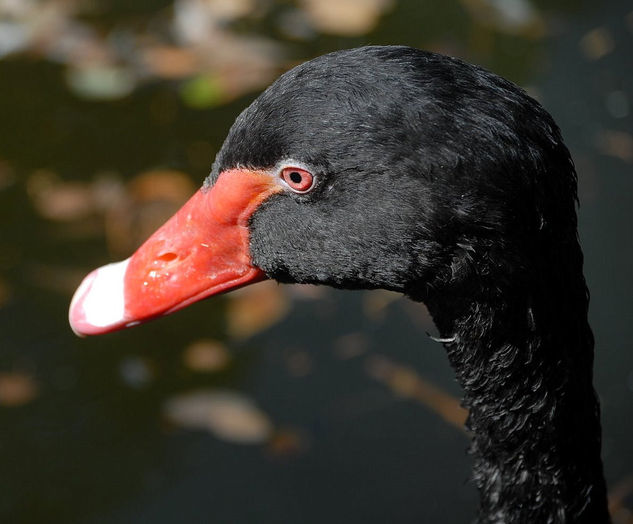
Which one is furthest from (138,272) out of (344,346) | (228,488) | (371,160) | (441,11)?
(441,11)

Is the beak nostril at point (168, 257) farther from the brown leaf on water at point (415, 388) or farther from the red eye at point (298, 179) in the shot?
the brown leaf on water at point (415, 388)

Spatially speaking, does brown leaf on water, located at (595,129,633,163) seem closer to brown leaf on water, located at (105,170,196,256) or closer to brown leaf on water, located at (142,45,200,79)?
brown leaf on water, located at (105,170,196,256)

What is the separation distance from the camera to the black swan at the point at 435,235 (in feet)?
6.63

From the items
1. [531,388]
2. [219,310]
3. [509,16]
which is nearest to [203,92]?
[219,310]

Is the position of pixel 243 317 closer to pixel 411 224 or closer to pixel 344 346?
pixel 344 346

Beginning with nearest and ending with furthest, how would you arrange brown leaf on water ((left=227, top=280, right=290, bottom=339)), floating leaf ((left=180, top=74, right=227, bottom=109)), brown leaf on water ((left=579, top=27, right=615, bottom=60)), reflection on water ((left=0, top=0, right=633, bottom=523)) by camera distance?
reflection on water ((left=0, top=0, right=633, bottom=523)) → brown leaf on water ((left=227, top=280, right=290, bottom=339)) → floating leaf ((left=180, top=74, right=227, bottom=109)) → brown leaf on water ((left=579, top=27, right=615, bottom=60))

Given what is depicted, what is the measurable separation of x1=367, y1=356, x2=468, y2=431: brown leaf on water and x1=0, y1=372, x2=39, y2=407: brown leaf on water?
4.62 feet

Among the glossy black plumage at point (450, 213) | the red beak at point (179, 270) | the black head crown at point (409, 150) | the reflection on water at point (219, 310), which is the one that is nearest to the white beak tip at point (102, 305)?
the red beak at point (179, 270)

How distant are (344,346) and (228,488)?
815 millimetres

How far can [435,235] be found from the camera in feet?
6.88

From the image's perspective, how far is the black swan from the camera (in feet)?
6.63

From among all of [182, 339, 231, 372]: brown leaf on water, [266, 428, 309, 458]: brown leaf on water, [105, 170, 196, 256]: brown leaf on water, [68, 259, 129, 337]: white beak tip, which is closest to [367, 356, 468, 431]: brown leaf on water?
[266, 428, 309, 458]: brown leaf on water

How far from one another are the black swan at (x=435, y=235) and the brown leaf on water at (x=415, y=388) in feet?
4.24

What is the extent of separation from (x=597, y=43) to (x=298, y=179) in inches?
136
